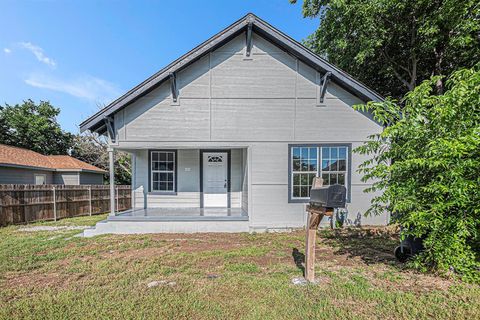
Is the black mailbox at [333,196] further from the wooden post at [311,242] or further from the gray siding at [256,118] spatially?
the gray siding at [256,118]

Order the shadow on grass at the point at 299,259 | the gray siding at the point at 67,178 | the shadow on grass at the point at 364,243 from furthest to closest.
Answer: the gray siding at the point at 67,178, the shadow on grass at the point at 364,243, the shadow on grass at the point at 299,259

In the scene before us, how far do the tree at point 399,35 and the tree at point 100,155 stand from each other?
65.6 feet

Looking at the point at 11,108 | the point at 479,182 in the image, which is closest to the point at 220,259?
the point at 479,182

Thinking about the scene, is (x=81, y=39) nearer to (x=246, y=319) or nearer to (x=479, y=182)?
(x=246, y=319)

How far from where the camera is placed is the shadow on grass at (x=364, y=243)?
476 cm

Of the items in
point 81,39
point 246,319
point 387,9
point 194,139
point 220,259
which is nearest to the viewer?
point 246,319

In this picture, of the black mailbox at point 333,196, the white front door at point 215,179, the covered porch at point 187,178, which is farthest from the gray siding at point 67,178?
the black mailbox at point 333,196

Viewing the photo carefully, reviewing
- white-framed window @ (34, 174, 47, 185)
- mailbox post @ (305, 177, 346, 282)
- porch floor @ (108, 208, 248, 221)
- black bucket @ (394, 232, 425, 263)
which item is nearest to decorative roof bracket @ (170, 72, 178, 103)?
porch floor @ (108, 208, 248, 221)

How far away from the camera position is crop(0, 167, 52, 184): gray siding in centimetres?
1284

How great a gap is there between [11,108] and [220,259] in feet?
118

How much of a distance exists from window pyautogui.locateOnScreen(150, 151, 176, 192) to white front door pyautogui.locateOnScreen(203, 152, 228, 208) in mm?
1273

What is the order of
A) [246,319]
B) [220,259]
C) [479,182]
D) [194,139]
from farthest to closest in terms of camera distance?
1. [194,139]
2. [220,259]
3. [479,182]
4. [246,319]

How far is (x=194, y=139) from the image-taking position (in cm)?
719

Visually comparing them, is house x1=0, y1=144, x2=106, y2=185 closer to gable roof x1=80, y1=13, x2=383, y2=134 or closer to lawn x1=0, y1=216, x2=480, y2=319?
lawn x1=0, y1=216, x2=480, y2=319
